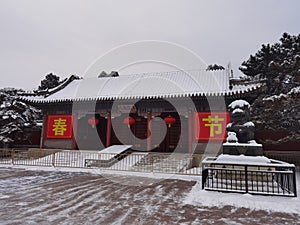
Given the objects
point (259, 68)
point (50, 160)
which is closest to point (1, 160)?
point (50, 160)

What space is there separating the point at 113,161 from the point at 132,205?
21.8 feet

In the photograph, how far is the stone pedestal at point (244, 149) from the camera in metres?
6.99

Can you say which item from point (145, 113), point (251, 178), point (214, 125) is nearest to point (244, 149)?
point (251, 178)

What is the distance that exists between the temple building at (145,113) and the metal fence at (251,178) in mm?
5542

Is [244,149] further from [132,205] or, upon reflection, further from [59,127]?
[59,127]

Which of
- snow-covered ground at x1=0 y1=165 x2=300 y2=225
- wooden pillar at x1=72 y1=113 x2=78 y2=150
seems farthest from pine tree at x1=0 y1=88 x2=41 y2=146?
snow-covered ground at x1=0 y1=165 x2=300 y2=225

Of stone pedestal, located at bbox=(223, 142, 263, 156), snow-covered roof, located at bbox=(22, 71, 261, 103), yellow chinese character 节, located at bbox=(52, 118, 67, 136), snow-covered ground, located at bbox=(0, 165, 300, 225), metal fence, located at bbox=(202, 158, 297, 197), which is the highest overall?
snow-covered roof, located at bbox=(22, 71, 261, 103)

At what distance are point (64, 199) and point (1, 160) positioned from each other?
9365 mm

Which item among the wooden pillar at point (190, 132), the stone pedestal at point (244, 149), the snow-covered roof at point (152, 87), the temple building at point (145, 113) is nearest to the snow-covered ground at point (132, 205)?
the stone pedestal at point (244, 149)

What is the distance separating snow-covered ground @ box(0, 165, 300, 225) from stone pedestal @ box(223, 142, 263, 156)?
167 centimetres

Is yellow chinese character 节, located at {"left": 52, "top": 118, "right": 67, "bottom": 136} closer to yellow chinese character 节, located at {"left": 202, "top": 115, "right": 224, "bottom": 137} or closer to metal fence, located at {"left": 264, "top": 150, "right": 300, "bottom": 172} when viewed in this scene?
yellow chinese character 节, located at {"left": 202, "top": 115, "right": 224, "bottom": 137}

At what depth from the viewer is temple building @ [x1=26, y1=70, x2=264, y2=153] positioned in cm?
1215

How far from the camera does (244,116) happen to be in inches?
305

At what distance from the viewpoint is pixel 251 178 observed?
6.18 m
